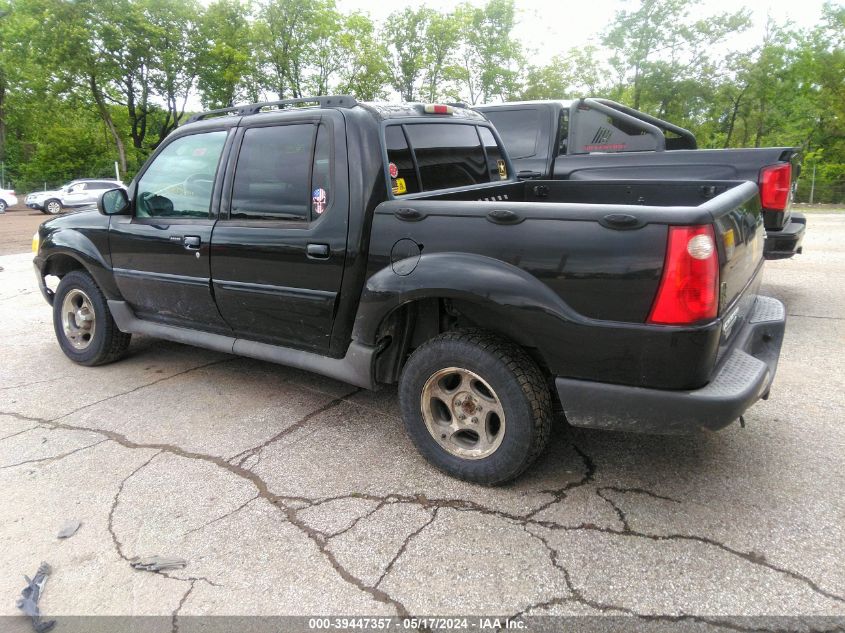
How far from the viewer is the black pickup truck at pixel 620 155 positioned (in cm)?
512

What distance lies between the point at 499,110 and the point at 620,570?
5.49 meters

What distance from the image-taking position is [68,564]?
7.90 feet

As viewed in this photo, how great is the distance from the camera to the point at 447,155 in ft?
12.3

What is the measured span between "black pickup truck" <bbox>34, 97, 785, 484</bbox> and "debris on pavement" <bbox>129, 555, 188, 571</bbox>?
1.20m

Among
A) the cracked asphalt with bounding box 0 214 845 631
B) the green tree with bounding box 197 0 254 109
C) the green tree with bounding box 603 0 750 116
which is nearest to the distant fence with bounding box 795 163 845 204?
the green tree with bounding box 603 0 750 116

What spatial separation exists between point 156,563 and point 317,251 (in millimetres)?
1662

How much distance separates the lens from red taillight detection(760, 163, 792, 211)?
198 inches

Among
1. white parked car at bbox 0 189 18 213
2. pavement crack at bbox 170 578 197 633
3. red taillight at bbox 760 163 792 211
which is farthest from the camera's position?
white parked car at bbox 0 189 18 213

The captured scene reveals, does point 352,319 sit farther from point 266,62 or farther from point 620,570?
point 266,62

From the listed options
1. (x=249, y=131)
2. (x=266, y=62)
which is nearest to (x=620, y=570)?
(x=249, y=131)

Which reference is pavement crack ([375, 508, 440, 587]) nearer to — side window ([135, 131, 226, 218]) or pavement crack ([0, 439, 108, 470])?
pavement crack ([0, 439, 108, 470])

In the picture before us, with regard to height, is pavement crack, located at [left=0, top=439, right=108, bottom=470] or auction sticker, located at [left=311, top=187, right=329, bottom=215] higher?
auction sticker, located at [left=311, top=187, right=329, bottom=215]

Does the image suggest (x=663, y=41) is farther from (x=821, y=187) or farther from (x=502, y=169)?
(x=502, y=169)

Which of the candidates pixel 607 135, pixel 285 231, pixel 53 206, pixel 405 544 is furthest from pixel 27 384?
pixel 53 206
